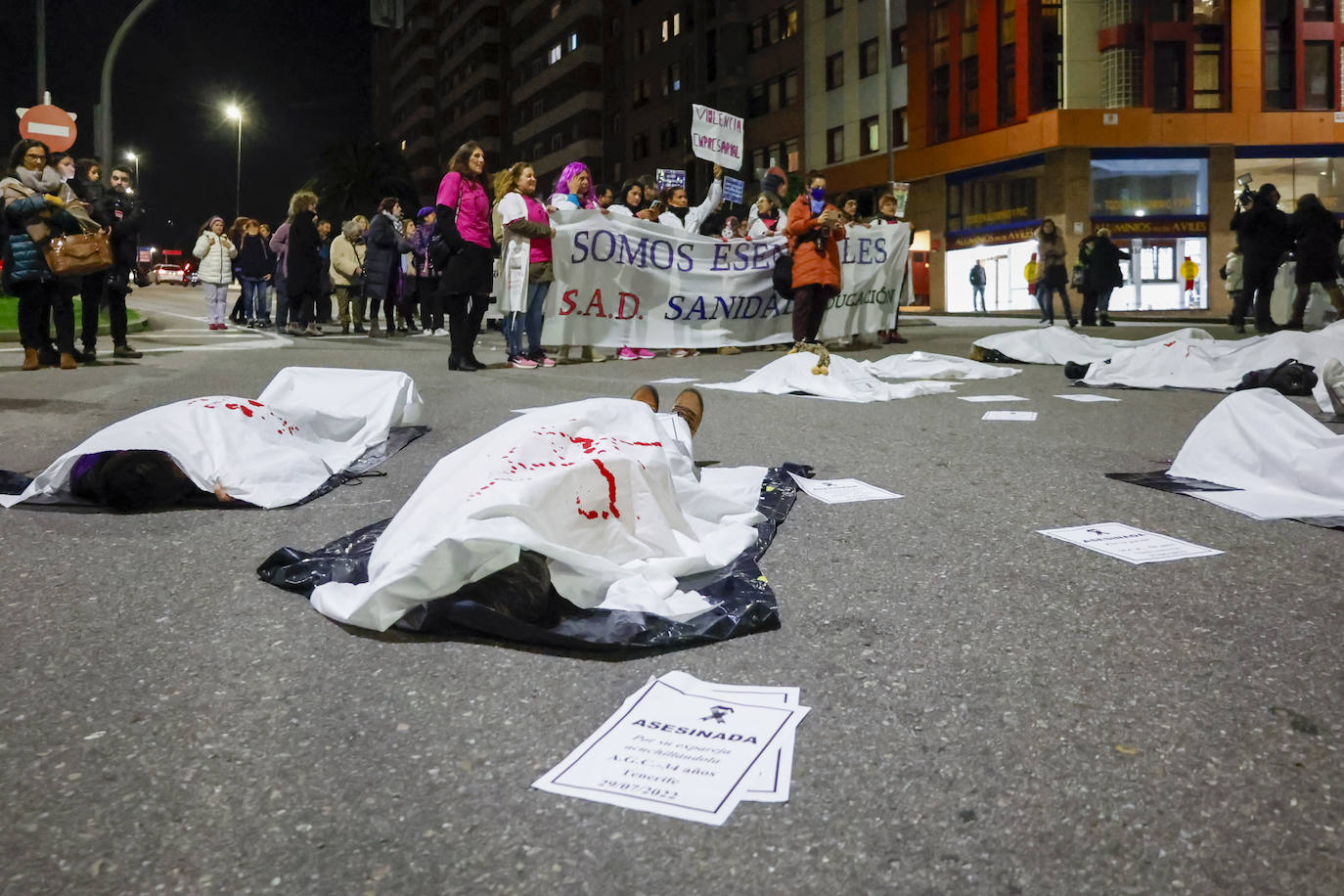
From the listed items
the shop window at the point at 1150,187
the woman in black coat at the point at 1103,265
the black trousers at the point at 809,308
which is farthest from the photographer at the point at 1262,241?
A: the shop window at the point at 1150,187

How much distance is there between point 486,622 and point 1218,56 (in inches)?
1497

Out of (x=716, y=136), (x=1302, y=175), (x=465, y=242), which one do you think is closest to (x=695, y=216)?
(x=716, y=136)

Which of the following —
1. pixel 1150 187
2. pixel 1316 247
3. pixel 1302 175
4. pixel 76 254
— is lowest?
pixel 76 254

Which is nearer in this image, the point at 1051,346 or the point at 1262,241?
the point at 1051,346

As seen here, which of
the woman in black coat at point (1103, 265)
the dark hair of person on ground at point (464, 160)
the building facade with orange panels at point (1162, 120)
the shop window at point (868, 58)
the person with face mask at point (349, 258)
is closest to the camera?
the dark hair of person on ground at point (464, 160)

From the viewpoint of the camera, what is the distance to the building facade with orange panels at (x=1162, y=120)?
33.9 metres

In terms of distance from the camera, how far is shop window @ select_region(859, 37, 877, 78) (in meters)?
41.1

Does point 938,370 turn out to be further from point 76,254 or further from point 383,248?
point 383,248

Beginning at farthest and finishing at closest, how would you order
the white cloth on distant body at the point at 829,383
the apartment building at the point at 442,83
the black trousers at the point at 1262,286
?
1. the apartment building at the point at 442,83
2. the black trousers at the point at 1262,286
3. the white cloth on distant body at the point at 829,383

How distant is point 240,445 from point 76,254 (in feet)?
20.8

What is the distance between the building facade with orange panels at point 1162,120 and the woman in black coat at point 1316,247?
18212 mm

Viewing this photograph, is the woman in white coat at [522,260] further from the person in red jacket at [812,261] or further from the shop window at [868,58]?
the shop window at [868,58]

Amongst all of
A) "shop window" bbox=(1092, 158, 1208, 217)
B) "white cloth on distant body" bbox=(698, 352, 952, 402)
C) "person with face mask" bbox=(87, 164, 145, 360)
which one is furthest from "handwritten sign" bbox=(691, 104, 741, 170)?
"shop window" bbox=(1092, 158, 1208, 217)

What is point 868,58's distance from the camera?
41531 mm
